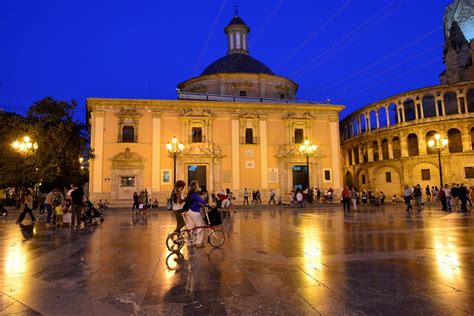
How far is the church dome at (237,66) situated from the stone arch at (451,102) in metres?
20.8

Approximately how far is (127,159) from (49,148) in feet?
22.4

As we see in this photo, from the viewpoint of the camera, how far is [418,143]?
35031 mm

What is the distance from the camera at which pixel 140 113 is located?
2719 centimetres

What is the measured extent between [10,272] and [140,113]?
912 inches

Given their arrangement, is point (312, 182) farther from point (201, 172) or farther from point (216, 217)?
point (216, 217)

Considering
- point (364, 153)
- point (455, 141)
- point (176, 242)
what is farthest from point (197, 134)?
point (455, 141)

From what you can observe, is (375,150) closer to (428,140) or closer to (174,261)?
(428,140)

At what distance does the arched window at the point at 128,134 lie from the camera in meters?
27.0

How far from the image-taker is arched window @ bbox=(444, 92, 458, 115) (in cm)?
3722

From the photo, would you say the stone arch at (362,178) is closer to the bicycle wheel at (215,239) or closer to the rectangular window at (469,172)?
the rectangular window at (469,172)

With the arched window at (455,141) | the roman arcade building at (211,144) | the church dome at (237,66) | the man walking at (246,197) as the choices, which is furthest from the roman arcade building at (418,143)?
the man walking at (246,197)

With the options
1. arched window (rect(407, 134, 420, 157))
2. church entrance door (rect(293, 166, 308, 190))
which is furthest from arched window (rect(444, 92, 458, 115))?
church entrance door (rect(293, 166, 308, 190))

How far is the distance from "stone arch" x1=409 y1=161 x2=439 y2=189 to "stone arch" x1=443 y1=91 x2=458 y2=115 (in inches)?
319

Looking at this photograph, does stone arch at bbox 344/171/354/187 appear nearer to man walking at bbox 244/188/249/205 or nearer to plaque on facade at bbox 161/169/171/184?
man walking at bbox 244/188/249/205
